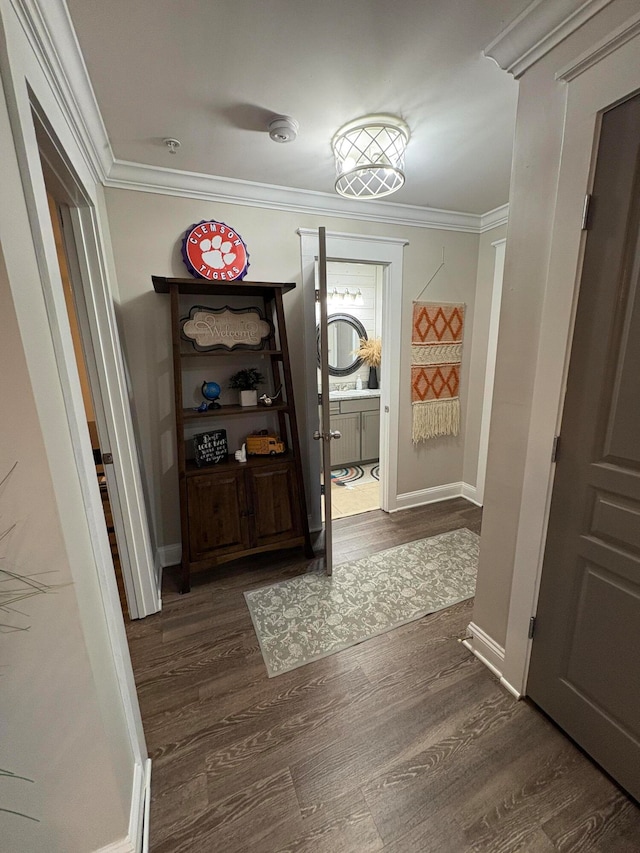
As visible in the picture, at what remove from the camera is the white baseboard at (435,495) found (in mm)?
3117

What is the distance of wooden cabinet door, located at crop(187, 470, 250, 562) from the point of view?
2100 mm

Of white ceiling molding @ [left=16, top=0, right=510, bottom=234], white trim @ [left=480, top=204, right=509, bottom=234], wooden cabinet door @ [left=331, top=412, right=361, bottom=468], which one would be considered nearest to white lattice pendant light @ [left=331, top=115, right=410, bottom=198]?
white ceiling molding @ [left=16, top=0, right=510, bottom=234]

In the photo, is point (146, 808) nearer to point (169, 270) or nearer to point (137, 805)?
point (137, 805)

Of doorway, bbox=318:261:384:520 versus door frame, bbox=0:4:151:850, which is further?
doorway, bbox=318:261:384:520

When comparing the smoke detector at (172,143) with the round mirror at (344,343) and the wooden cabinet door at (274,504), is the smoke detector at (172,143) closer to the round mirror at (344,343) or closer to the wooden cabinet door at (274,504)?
the wooden cabinet door at (274,504)

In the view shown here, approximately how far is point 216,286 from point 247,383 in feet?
2.01

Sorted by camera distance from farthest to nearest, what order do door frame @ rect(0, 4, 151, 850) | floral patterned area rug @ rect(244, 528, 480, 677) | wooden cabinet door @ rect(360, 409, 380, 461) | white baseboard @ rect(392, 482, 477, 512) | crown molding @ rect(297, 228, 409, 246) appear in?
1. wooden cabinet door @ rect(360, 409, 380, 461)
2. white baseboard @ rect(392, 482, 477, 512)
3. crown molding @ rect(297, 228, 409, 246)
4. floral patterned area rug @ rect(244, 528, 480, 677)
5. door frame @ rect(0, 4, 151, 850)

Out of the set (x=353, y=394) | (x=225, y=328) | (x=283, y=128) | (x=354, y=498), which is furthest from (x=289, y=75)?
(x=353, y=394)

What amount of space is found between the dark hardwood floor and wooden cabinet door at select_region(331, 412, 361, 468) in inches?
93.2

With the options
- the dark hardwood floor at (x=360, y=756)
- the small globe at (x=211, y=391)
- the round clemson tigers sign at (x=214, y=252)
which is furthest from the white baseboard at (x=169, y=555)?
the round clemson tigers sign at (x=214, y=252)

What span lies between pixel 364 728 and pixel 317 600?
28.5 inches

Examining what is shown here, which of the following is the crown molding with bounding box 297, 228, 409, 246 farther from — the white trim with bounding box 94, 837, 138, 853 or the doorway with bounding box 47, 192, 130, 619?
the white trim with bounding box 94, 837, 138, 853

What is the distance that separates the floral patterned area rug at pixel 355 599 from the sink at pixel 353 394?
1.93m

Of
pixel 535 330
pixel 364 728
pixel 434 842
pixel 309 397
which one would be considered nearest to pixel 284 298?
pixel 309 397
